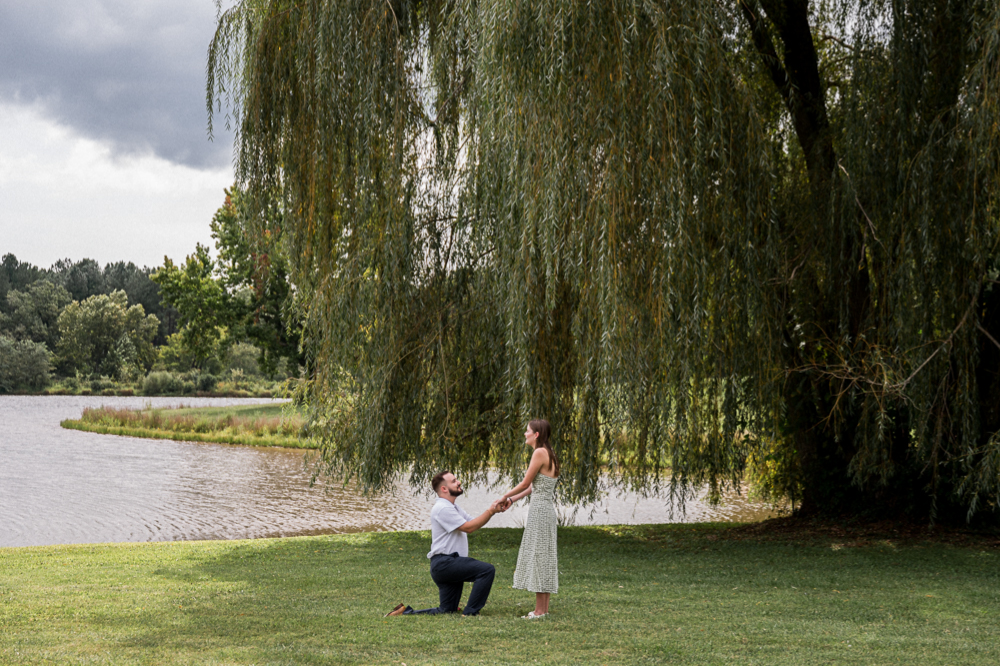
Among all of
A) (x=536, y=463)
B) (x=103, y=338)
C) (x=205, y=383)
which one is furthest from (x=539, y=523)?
(x=103, y=338)

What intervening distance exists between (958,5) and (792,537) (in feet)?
21.1

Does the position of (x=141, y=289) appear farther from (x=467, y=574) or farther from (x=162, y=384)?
(x=467, y=574)

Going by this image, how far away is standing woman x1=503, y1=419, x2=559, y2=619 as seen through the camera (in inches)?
227

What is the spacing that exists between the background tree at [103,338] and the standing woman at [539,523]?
7650cm

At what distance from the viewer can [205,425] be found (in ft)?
109

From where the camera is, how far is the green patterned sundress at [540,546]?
5805mm

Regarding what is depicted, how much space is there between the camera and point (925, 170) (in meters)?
7.74

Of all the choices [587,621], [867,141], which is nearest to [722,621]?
[587,621]

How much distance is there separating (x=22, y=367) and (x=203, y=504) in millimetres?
63359

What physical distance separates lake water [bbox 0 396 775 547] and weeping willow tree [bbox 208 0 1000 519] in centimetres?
239

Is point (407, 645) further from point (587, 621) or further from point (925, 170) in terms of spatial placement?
point (925, 170)

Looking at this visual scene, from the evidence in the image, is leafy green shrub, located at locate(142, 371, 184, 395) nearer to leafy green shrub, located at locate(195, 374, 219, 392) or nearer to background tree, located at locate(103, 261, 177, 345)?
leafy green shrub, located at locate(195, 374, 219, 392)

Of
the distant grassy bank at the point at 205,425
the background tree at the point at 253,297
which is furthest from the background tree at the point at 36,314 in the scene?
the background tree at the point at 253,297

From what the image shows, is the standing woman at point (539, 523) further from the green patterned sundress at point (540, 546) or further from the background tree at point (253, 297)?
the background tree at point (253, 297)
